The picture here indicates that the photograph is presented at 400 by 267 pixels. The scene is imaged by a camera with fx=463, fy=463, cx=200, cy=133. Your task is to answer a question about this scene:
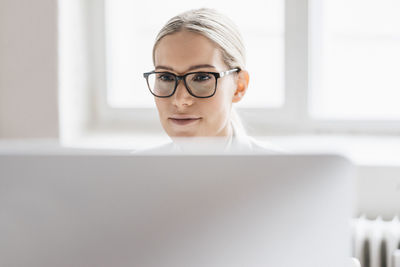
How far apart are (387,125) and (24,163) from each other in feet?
6.33

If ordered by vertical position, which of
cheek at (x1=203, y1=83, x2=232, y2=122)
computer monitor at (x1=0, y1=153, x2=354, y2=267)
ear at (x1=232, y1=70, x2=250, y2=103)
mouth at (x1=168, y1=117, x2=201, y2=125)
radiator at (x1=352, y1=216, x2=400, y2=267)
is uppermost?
ear at (x1=232, y1=70, x2=250, y2=103)

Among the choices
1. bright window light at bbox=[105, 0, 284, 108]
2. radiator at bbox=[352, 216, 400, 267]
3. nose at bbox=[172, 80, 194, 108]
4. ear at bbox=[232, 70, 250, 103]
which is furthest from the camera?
bright window light at bbox=[105, 0, 284, 108]

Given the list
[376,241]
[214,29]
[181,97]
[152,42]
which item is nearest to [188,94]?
[181,97]

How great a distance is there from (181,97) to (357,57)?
1.26m

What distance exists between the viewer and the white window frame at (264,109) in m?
2.13

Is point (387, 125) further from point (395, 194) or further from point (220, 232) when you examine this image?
point (220, 232)

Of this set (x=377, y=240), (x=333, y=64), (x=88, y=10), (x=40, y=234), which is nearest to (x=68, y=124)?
(x=88, y=10)

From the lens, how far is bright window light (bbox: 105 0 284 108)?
2.23m

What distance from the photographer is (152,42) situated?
7.79 feet

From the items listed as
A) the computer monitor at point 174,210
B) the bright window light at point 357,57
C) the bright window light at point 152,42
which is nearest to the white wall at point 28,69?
the bright window light at point 152,42

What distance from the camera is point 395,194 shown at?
70.6 inches

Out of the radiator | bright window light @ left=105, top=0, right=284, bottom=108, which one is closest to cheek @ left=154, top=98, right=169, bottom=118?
the radiator

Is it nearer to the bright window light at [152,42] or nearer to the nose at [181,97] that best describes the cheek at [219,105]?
the nose at [181,97]

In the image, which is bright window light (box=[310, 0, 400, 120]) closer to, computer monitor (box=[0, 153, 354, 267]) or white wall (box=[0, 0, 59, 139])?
white wall (box=[0, 0, 59, 139])
